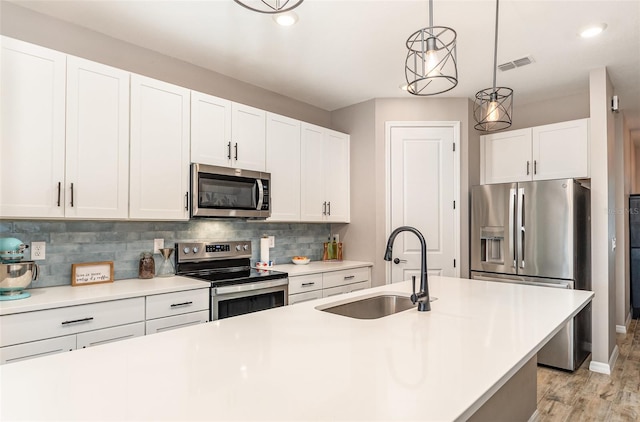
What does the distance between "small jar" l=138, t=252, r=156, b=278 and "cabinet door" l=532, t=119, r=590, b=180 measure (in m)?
3.55

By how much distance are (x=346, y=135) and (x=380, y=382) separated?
11.5 ft

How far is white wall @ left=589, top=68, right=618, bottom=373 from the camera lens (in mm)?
3221

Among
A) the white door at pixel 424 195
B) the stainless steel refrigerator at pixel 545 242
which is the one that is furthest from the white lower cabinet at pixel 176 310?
the stainless steel refrigerator at pixel 545 242

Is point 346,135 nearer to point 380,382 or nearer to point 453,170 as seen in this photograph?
point 453,170

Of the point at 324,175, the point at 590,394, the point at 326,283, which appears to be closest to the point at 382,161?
the point at 324,175

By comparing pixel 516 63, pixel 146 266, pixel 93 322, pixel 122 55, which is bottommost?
pixel 93 322

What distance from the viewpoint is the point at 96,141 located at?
235 centimetres

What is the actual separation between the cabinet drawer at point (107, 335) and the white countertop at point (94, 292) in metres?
0.17

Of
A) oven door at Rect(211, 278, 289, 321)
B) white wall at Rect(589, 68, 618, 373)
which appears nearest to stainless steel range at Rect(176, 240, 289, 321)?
oven door at Rect(211, 278, 289, 321)

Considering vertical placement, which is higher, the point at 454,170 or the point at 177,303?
the point at 454,170

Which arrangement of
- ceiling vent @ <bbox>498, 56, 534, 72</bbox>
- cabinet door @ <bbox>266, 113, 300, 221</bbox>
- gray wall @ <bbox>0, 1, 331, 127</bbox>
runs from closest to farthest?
1. gray wall @ <bbox>0, 1, 331, 127</bbox>
2. ceiling vent @ <bbox>498, 56, 534, 72</bbox>
3. cabinet door @ <bbox>266, 113, 300, 221</bbox>

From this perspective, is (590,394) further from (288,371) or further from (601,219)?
(288,371)

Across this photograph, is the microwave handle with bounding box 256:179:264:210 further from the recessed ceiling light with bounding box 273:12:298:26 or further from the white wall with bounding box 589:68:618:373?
the white wall with bounding box 589:68:618:373

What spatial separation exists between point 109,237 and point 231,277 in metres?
0.87
